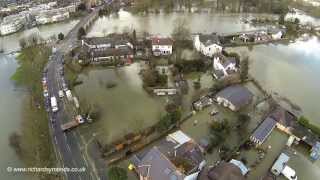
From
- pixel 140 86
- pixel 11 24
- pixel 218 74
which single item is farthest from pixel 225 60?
pixel 11 24

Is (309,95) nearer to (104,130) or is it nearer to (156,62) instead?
(156,62)

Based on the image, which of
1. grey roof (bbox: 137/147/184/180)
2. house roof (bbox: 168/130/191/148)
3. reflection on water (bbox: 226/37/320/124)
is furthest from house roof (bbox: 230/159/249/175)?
reflection on water (bbox: 226/37/320/124)

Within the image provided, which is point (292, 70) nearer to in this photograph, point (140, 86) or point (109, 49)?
point (140, 86)

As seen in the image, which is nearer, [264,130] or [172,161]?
[172,161]

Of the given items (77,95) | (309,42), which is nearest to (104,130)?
(77,95)

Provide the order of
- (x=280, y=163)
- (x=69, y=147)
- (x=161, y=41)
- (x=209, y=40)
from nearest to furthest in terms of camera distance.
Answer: (x=280, y=163)
(x=69, y=147)
(x=209, y=40)
(x=161, y=41)

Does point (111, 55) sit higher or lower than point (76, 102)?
higher

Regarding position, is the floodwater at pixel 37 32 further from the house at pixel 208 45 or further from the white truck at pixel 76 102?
the house at pixel 208 45
